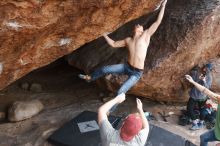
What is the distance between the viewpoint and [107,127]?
156 inches

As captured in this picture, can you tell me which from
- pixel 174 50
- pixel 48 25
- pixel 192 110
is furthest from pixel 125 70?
pixel 192 110

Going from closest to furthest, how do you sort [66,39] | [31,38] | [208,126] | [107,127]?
[107,127]
[31,38]
[66,39]
[208,126]

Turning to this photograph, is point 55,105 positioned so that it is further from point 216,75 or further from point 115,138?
point 115,138

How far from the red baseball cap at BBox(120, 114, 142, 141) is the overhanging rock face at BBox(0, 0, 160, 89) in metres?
1.96

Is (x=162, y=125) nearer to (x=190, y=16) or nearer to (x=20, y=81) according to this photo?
(x=190, y=16)

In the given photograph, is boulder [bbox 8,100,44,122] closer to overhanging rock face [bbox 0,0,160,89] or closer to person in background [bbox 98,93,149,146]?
overhanging rock face [bbox 0,0,160,89]

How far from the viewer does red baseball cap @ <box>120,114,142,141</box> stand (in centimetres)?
372

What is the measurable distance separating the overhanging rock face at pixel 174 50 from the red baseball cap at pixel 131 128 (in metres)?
3.42

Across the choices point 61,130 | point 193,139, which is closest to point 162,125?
point 193,139

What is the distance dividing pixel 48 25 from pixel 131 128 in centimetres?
208

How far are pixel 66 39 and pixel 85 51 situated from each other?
2267mm

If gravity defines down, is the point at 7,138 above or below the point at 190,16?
below

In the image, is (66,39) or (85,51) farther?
(85,51)

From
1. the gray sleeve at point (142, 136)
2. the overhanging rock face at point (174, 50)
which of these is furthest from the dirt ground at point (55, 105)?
the gray sleeve at point (142, 136)
